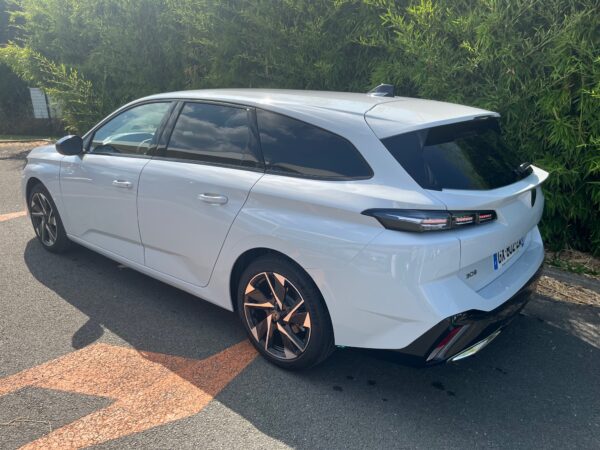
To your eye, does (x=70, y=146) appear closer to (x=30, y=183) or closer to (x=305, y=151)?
(x=30, y=183)

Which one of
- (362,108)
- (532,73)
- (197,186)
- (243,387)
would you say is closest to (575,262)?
(532,73)

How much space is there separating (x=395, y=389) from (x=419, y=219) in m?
1.08

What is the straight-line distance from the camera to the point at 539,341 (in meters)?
3.36

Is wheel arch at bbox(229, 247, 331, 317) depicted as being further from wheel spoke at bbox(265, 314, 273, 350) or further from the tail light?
the tail light

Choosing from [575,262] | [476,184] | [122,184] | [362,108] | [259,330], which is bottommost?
[575,262]

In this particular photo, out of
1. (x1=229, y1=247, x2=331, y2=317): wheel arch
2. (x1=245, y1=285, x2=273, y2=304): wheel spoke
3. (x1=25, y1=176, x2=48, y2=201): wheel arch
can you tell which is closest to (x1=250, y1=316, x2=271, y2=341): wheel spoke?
(x1=245, y1=285, x2=273, y2=304): wheel spoke

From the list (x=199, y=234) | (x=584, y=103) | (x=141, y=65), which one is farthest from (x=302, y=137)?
(x=141, y=65)

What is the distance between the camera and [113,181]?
12.2ft

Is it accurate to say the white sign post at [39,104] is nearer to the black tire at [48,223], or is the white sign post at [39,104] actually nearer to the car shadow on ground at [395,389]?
the black tire at [48,223]

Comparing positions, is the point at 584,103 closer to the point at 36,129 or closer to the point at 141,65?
the point at 141,65

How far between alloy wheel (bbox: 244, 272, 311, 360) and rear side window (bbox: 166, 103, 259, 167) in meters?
0.72

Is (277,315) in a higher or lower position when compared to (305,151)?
lower

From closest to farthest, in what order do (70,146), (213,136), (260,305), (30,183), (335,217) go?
1. (335,217)
2. (260,305)
3. (213,136)
4. (70,146)
5. (30,183)

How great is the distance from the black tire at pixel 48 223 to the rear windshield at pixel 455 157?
3.36 m
